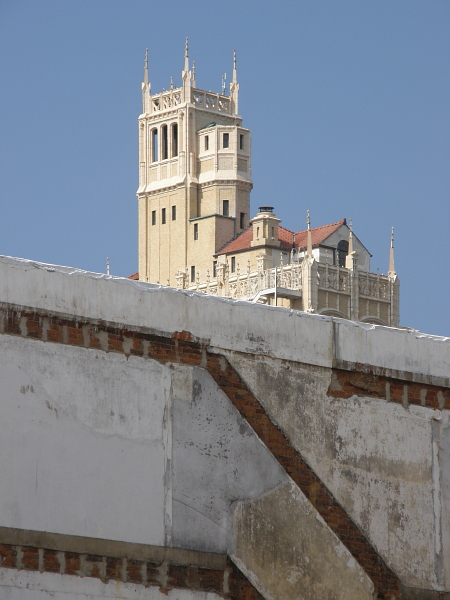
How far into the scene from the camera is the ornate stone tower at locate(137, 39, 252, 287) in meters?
99.9

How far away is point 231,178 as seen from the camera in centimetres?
10100

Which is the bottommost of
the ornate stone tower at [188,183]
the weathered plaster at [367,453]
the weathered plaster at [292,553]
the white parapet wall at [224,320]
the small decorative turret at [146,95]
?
the weathered plaster at [292,553]

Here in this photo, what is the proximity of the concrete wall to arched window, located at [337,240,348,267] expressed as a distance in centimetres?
7361

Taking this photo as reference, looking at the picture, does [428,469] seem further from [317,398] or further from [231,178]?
[231,178]

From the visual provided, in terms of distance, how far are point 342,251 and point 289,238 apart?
12.8ft

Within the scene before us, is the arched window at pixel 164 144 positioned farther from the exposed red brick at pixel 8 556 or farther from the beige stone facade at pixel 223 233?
the exposed red brick at pixel 8 556

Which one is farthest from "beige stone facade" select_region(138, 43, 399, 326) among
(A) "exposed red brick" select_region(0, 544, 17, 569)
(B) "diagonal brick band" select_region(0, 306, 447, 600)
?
(A) "exposed red brick" select_region(0, 544, 17, 569)

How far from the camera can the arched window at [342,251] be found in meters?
94.4

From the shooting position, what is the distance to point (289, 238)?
96.4 m

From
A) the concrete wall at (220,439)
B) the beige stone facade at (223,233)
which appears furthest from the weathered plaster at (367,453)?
the beige stone facade at (223,233)

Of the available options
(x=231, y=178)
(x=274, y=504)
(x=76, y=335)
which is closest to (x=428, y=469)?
(x=274, y=504)

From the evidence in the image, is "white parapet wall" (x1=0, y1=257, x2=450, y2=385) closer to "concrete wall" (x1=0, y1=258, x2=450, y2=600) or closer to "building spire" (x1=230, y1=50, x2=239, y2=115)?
"concrete wall" (x1=0, y1=258, x2=450, y2=600)

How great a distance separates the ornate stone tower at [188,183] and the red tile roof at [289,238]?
1.89 metres

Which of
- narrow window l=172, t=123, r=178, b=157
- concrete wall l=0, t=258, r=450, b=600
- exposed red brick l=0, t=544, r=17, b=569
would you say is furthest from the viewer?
narrow window l=172, t=123, r=178, b=157
